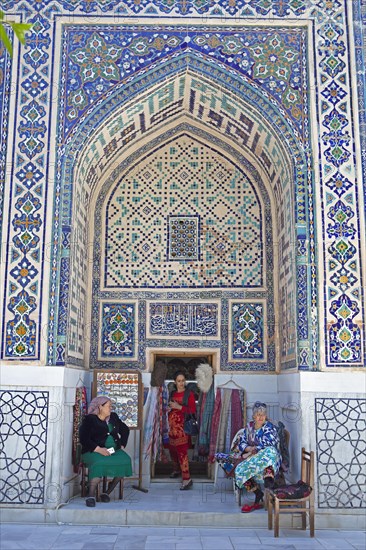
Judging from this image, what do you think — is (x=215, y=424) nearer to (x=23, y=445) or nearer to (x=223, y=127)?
(x=23, y=445)

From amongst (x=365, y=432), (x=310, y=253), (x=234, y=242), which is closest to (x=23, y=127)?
(x=234, y=242)

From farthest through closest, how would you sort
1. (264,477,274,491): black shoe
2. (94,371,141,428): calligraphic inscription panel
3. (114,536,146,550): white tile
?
1. (94,371,141,428): calligraphic inscription panel
2. (264,477,274,491): black shoe
3. (114,536,146,550): white tile

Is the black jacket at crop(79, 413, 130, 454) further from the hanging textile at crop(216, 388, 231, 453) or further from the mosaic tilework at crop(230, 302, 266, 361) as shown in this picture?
the mosaic tilework at crop(230, 302, 266, 361)

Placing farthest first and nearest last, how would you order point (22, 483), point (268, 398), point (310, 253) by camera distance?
point (268, 398) < point (310, 253) < point (22, 483)

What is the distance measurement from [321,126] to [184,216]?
5.58ft

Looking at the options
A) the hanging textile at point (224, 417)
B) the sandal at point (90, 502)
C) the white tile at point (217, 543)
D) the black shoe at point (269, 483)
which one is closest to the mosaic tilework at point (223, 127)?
the hanging textile at point (224, 417)

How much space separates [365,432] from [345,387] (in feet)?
1.26

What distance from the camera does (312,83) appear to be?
5387 millimetres

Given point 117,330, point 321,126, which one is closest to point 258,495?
point 117,330

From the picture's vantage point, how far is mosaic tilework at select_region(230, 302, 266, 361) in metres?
5.94

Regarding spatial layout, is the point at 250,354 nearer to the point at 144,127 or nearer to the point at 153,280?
the point at 153,280

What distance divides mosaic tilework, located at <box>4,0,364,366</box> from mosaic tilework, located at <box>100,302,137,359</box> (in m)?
1.06

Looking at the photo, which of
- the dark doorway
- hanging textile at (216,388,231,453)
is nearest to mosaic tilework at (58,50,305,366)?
hanging textile at (216,388,231,453)

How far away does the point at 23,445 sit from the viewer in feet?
15.6
